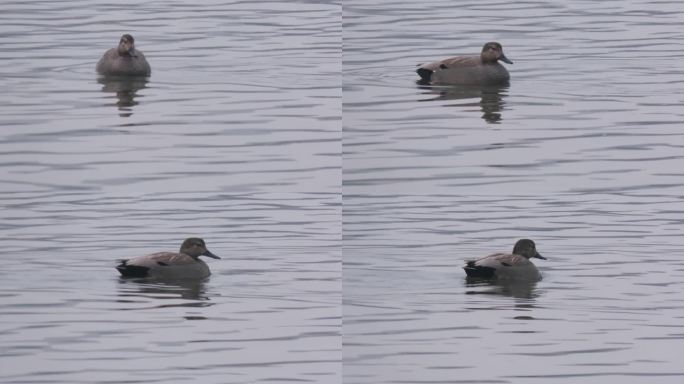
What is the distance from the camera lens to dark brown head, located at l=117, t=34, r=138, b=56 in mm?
10344

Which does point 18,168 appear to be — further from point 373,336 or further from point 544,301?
point 544,301

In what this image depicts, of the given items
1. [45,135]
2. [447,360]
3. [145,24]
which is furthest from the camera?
[145,24]

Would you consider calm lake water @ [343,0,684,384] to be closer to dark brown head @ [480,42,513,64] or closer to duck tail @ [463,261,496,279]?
duck tail @ [463,261,496,279]

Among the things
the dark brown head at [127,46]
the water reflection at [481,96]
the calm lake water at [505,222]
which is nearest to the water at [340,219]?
the calm lake water at [505,222]

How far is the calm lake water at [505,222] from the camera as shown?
277 inches

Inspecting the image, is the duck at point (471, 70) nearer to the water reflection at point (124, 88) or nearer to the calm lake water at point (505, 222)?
the calm lake water at point (505, 222)

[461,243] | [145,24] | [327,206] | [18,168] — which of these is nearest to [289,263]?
[327,206]

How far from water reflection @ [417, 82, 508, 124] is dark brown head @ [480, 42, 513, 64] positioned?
18 centimetres

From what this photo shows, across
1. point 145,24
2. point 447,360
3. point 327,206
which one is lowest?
point 447,360

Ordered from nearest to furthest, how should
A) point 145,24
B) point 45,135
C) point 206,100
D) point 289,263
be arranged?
point 289,263 → point 45,135 → point 206,100 → point 145,24

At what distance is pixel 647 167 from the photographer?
785 centimetres

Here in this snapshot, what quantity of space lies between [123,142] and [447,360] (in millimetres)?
2127

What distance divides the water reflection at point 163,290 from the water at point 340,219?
17 mm

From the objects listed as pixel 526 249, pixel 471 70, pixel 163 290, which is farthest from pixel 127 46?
pixel 526 249
